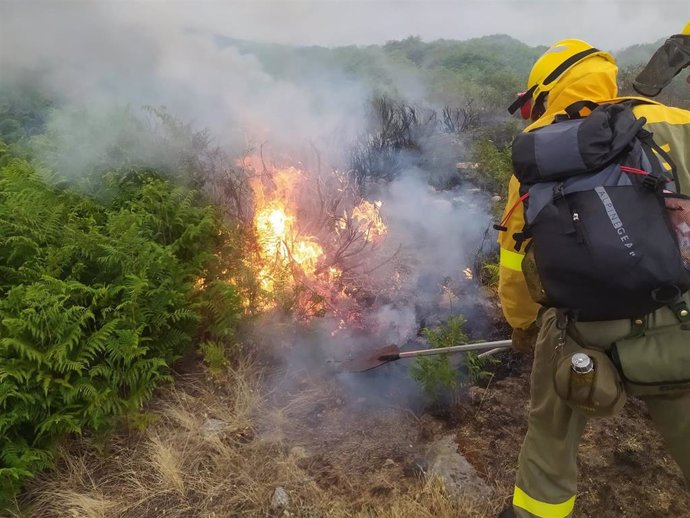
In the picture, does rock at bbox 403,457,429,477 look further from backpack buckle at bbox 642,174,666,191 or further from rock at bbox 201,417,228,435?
backpack buckle at bbox 642,174,666,191

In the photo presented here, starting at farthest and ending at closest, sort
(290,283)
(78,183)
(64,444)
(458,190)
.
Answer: (458,190)
(78,183)
(290,283)
(64,444)

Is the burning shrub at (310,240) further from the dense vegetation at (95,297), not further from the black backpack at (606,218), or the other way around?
the black backpack at (606,218)

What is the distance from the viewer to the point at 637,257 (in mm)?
1740

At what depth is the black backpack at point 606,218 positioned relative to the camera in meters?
1.76

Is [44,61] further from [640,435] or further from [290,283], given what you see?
[640,435]

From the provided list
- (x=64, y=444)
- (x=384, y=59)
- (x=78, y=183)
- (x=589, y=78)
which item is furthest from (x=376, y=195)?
(x=384, y=59)

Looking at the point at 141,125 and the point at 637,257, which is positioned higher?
the point at 637,257

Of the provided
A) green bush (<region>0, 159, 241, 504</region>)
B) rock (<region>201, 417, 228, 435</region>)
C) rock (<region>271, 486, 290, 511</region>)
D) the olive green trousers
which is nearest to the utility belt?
the olive green trousers

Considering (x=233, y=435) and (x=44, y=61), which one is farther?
(x=44, y=61)

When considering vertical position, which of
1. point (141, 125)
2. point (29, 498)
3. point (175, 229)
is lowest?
point (29, 498)

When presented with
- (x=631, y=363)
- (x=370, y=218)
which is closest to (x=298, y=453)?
(x=631, y=363)

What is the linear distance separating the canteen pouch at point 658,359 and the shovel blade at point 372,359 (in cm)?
180

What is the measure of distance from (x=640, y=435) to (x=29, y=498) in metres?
3.80

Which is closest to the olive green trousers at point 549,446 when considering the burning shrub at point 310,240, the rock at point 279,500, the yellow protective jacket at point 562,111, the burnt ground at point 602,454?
the yellow protective jacket at point 562,111
